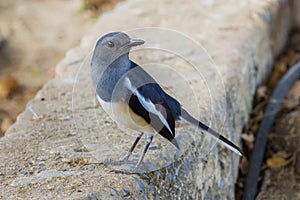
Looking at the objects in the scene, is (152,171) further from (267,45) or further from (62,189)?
(267,45)

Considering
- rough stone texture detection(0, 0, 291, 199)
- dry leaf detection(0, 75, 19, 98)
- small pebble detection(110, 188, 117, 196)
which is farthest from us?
dry leaf detection(0, 75, 19, 98)

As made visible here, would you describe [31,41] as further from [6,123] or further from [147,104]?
[147,104]

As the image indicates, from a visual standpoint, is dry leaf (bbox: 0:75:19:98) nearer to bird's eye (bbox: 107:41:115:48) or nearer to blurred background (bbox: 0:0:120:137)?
blurred background (bbox: 0:0:120:137)

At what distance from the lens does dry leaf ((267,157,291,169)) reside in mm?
3867

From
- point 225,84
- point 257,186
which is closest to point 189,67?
point 225,84

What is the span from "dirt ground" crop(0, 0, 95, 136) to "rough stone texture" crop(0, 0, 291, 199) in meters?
1.02

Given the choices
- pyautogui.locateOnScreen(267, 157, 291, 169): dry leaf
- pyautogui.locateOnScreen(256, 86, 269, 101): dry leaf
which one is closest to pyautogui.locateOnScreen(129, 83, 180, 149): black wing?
pyautogui.locateOnScreen(267, 157, 291, 169): dry leaf

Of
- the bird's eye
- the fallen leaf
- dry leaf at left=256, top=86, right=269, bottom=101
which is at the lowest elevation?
the bird's eye

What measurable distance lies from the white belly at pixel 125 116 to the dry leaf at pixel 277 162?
1.52 metres

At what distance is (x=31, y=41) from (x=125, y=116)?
3601 millimetres

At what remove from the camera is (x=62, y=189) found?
2523 mm

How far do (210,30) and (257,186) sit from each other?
50.8 inches

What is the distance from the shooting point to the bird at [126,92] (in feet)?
8.45

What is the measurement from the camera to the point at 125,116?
102 inches
